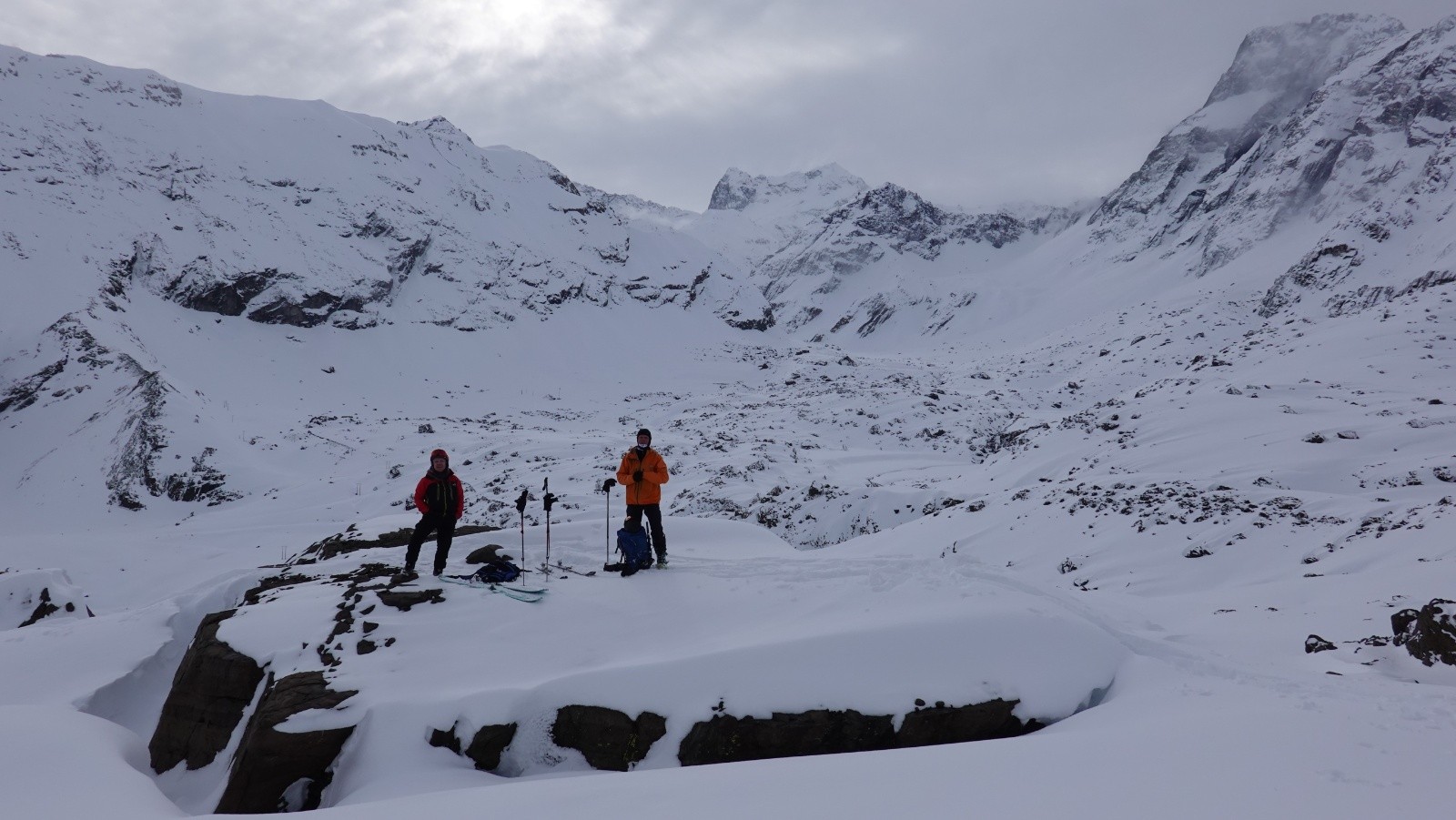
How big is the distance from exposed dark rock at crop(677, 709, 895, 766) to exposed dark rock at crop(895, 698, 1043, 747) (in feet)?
0.62

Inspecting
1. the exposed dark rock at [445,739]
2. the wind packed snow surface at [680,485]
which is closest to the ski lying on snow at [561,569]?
the wind packed snow surface at [680,485]

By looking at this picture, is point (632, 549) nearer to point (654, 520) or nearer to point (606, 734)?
point (654, 520)

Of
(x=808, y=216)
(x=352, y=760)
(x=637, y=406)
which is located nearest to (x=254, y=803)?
(x=352, y=760)

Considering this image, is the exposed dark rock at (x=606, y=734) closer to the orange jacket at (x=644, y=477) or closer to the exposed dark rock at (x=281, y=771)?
the exposed dark rock at (x=281, y=771)

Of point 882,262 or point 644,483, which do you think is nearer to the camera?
point 644,483

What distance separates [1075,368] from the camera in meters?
42.2

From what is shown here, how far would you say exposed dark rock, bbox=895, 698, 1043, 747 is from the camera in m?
6.16

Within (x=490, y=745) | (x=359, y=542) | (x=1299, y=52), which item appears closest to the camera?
(x=490, y=745)

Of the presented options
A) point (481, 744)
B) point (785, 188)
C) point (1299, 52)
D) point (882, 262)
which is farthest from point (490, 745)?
point (785, 188)

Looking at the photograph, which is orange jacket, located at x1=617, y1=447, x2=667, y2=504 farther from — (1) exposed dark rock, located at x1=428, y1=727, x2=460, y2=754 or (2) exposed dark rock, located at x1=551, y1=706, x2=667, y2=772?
(1) exposed dark rock, located at x1=428, y1=727, x2=460, y2=754

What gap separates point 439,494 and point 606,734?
14.7 ft

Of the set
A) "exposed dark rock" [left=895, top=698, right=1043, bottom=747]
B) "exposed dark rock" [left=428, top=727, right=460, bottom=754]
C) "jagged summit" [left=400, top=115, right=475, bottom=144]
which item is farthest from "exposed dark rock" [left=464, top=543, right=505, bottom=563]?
"jagged summit" [left=400, top=115, right=475, bottom=144]

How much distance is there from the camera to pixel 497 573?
29.2ft

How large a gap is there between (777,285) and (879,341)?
122 feet
